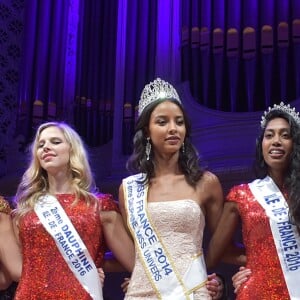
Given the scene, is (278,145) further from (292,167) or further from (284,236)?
(284,236)

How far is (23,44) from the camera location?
545 centimetres

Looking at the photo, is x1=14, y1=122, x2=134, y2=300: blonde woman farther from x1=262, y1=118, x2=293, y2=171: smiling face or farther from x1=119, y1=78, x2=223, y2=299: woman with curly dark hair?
x1=262, y1=118, x2=293, y2=171: smiling face

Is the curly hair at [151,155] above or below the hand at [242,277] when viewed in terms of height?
above

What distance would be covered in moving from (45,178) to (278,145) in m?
0.90

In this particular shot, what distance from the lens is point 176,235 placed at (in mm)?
2504

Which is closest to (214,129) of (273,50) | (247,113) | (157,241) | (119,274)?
(247,113)

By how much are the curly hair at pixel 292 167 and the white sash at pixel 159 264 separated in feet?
Answer: 1.18

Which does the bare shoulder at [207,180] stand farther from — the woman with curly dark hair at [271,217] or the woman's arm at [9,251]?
the woman's arm at [9,251]

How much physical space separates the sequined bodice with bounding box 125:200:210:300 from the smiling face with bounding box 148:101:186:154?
0.22m

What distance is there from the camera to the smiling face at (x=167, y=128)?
2633mm

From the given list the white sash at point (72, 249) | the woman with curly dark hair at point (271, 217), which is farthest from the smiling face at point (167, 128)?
the white sash at point (72, 249)

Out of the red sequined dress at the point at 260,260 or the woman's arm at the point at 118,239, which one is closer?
the red sequined dress at the point at 260,260

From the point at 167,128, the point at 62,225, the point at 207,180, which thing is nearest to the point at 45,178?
the point at 62,225

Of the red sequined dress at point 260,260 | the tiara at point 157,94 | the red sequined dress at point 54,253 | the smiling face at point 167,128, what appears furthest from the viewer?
the tiara at point 157,94
